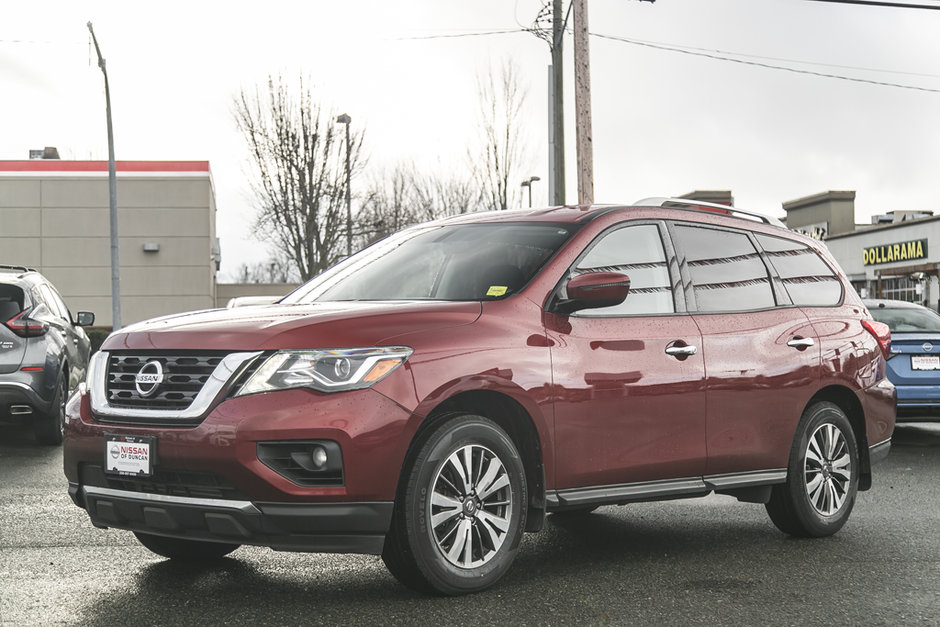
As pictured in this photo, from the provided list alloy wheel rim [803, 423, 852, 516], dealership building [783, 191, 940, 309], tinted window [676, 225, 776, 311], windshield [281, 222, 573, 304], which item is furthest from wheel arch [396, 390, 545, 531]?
dealership building [783, 191, 940, 309]

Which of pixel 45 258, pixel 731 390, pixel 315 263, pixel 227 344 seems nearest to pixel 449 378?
pixel 227 344

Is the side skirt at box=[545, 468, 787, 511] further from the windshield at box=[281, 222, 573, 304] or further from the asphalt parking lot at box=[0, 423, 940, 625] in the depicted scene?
the windshield at box=[281, 222, 573, 304]

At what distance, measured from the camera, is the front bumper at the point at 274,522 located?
15.1ft

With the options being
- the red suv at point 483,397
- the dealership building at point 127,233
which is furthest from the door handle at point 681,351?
the dealership building at point 127,233

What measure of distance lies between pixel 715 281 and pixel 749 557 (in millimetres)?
1491

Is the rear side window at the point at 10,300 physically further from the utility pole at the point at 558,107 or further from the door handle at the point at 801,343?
the utility pole at the point at 558,107

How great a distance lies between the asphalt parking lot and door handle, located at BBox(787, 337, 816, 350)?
112 cm

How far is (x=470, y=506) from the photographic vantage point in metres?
5.03

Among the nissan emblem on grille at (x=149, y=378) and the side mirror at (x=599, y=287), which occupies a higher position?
the side mirror at (x=599, y=287)

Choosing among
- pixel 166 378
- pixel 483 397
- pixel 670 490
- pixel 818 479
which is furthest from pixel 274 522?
pixel 818 479

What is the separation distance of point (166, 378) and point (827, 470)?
401cm

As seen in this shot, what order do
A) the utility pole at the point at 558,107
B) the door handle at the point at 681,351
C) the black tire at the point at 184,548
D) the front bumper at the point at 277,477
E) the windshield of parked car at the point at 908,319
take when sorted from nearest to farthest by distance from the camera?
the front bumper at the point at 277,477 < the black tire at the point at 184,548 < the door handle at the point at 681,351 < the windshield of parked car at the point at 908,319 < the utility pole at the point at 558,107

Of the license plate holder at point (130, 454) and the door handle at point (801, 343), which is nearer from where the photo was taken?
the license plate holder at point (130, 454)

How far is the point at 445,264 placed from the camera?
234 inches
